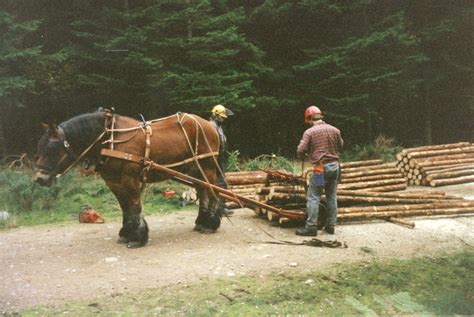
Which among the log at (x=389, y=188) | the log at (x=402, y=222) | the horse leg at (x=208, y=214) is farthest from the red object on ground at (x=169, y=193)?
the log at (x=402, y=222)

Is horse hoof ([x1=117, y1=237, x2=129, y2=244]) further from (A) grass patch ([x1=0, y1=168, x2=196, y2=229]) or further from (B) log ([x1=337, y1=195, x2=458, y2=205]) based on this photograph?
(B) log ([x1=337, y1=195, x2=458, y2=205])

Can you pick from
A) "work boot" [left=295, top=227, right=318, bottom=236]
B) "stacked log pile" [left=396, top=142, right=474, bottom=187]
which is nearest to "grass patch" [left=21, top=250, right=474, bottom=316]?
"work boot" [left=295, top=227, right=318, bottom=236]

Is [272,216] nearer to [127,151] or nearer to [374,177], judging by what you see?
[127,151]

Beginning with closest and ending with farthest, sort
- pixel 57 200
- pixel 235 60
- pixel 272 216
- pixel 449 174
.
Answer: pixel 272 216 < pixel 57 200 < pixel 449 174 < pixel 235 60

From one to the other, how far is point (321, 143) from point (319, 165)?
0.38m

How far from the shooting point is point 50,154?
6.15 m

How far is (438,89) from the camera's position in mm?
20000

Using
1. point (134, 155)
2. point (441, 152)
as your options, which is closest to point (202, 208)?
point (134, 155)

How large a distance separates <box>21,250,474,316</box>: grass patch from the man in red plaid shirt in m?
1.62

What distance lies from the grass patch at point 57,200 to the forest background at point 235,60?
3.14 meters

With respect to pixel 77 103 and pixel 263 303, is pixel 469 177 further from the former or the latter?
pixel 77 103

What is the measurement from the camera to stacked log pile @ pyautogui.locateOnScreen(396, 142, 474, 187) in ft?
39.9

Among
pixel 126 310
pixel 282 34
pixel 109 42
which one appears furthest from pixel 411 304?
pixel 282 34

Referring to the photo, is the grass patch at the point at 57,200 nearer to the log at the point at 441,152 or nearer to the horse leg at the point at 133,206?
the horse leg at the point at 133,206
